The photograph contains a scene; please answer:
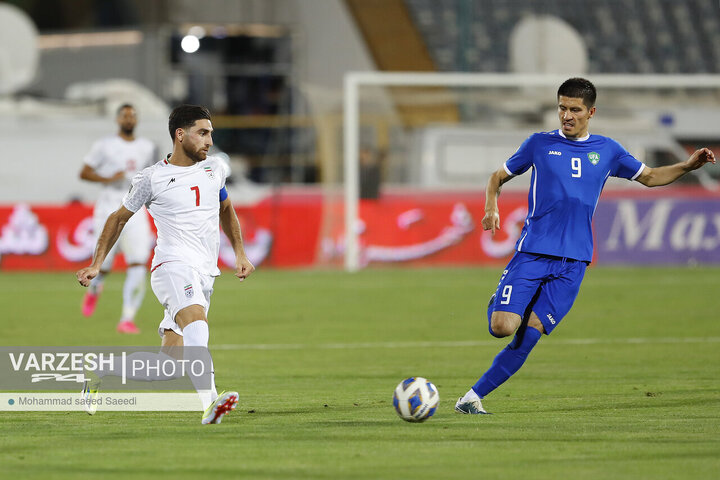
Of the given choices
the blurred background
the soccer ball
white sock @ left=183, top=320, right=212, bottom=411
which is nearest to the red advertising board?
the blurred background

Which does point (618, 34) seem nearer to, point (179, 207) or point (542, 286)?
point (542, 286)

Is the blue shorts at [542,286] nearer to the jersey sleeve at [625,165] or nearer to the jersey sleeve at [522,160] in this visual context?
the jersey sleeve at [522,160]

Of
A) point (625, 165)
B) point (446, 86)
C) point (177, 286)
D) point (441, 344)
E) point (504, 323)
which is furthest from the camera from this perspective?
point (446, 86)

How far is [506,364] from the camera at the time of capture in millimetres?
7938

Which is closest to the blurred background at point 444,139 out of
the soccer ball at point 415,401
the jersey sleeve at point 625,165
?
the jersey sleeve at point 625,165

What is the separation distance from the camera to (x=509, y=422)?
7.61 metres

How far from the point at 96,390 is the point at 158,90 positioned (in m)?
30.6

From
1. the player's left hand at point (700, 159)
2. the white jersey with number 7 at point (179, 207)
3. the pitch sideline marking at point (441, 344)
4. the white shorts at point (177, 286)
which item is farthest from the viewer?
the pitch sideline marking at point (441, 344)

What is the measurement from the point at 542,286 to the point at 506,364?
21.4 inches

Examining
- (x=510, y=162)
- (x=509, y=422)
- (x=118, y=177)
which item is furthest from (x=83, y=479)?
(x=118, y=177)

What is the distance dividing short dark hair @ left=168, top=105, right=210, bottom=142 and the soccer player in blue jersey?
1862mm

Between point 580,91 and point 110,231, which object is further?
point 580,91

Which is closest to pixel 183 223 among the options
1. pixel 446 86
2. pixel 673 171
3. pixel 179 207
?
pixel 179 207

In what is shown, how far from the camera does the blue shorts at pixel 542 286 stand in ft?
26.1
